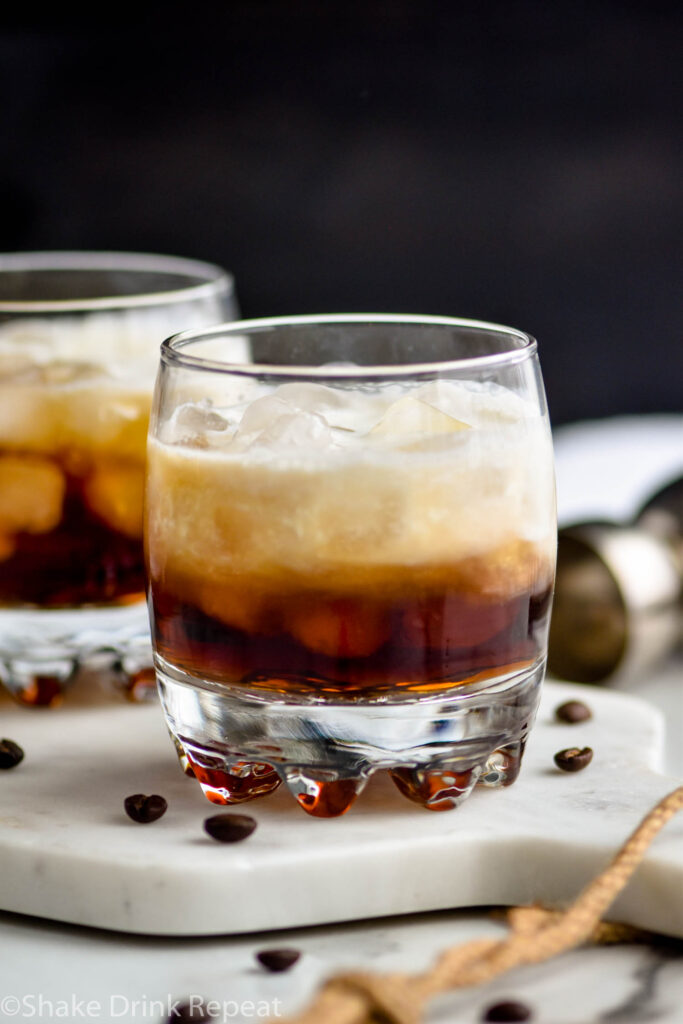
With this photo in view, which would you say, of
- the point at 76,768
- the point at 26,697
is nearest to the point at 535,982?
the point at 76,768

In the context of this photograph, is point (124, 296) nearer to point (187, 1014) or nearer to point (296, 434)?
point (296, 434)

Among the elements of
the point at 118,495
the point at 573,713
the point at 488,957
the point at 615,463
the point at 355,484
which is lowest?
the point at 615,463

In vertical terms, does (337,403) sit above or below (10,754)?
above

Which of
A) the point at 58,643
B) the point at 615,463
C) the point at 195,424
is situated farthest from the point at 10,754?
the point at 615,463

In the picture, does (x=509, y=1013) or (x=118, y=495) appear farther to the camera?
(x=118, y=495)

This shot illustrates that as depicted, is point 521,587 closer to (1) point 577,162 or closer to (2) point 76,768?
(2) point 76,768

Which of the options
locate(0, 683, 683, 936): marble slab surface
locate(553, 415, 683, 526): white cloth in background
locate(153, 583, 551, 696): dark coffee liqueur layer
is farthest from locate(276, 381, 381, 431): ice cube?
locate(553, 415, 683, 526): white cloth in background

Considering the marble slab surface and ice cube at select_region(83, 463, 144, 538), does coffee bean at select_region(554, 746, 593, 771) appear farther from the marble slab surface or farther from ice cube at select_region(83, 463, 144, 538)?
ice cube at select_region(83, 463, 144, 538)
